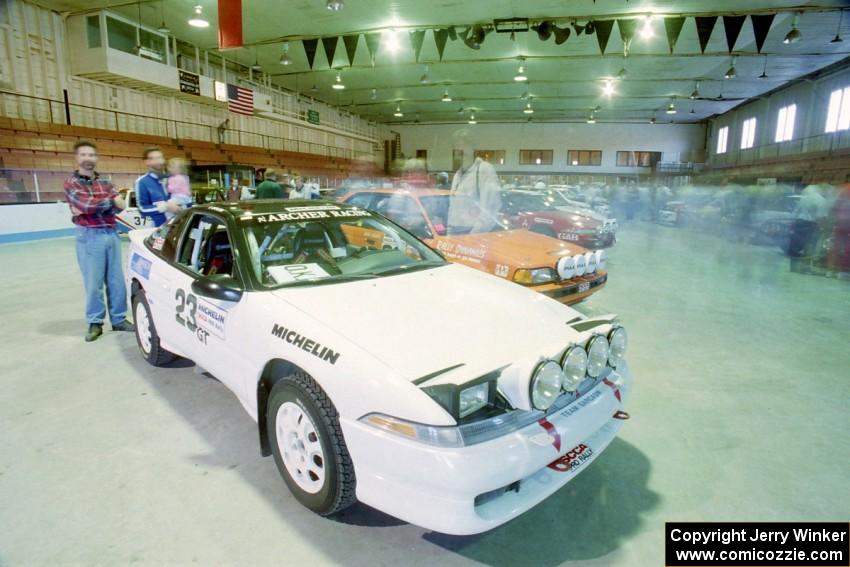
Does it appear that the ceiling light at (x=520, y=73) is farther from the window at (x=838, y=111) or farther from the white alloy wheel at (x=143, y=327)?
the white alloy wheel at (x=143, y=327)

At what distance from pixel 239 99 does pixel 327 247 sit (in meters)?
16.4

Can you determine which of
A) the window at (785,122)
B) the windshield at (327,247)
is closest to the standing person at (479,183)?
the windshield at (327,247)

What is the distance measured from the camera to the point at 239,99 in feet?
54.8

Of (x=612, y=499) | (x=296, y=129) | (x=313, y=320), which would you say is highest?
(x=296, y=129)

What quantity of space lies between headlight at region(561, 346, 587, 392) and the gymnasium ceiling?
36.3 ft

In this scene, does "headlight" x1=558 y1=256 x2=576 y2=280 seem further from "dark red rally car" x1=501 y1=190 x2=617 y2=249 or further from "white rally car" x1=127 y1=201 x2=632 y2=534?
"dark red rally car" x1=501 y1=190 x2=617 y2=249

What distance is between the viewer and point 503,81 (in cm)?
1944

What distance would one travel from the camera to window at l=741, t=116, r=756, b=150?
24688 mm

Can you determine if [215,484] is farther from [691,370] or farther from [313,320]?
[691,370]

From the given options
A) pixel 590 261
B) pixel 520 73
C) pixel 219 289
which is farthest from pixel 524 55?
pixel 219 289

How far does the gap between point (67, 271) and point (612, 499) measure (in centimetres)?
821

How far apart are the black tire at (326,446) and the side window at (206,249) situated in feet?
4.37

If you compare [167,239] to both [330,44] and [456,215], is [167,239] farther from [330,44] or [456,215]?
[330,44]

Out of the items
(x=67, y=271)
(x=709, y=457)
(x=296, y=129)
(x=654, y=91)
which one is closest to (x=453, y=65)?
(x=654, y=91)
